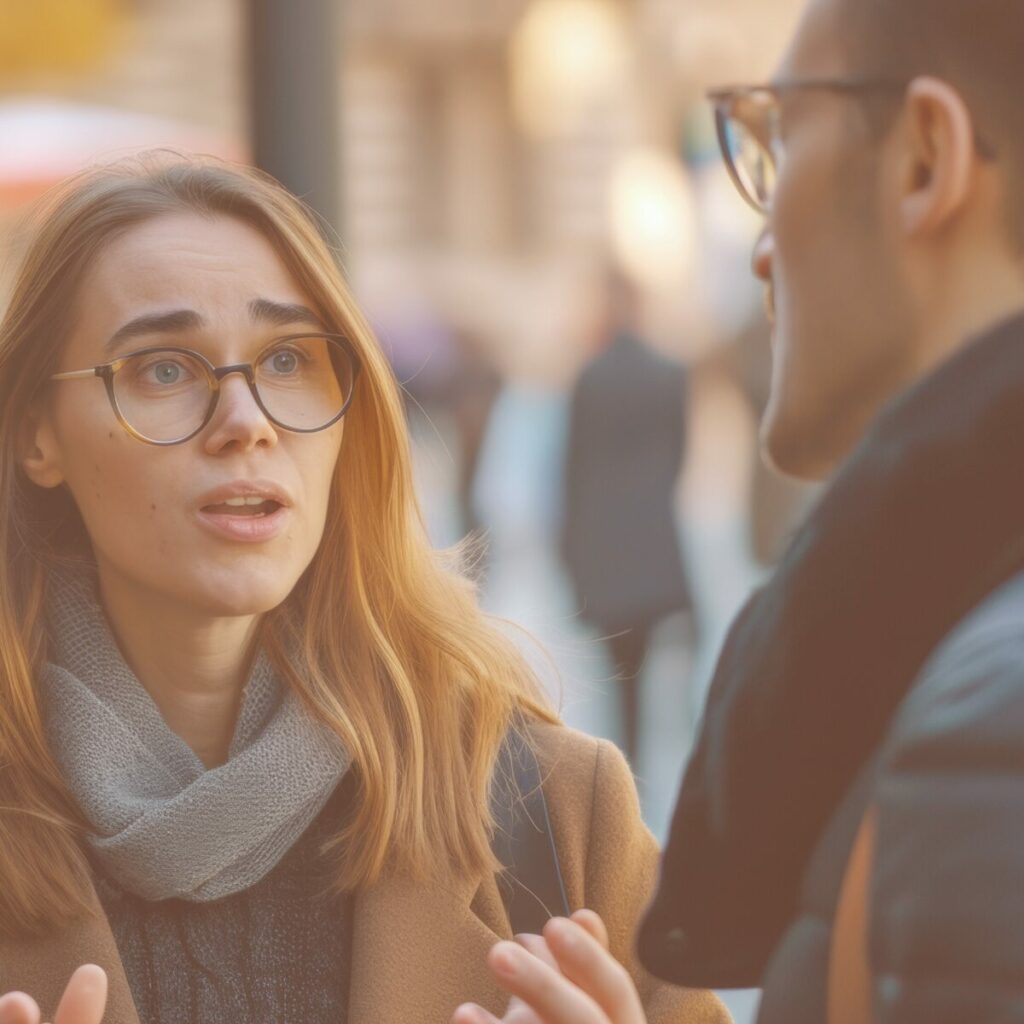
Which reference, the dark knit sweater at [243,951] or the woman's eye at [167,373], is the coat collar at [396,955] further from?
the woman's eye at [167,373]

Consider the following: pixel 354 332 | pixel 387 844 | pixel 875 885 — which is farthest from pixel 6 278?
pixel 875 885

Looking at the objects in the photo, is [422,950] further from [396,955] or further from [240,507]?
[240,507]

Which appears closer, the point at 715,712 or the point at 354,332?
the point at 715,712

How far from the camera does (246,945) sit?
2.47 meters

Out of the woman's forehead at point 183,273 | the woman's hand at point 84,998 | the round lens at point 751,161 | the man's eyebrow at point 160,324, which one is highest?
the round lens at point 751,161

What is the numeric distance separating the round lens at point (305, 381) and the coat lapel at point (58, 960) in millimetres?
693

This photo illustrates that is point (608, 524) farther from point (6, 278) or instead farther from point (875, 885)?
point (875, 885)

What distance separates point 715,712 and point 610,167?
24272mm

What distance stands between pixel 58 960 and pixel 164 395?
744mm

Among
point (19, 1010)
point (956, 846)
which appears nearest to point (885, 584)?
point (956, 846)

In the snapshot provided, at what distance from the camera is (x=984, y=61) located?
156 cm

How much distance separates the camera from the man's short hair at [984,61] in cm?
155

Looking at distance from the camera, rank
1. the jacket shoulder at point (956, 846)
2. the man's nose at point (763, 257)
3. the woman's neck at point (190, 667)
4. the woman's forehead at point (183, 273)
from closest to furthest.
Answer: the jacket shoulder at point (956, 846), the man's nose at point (763, 257), the woman's forehead at point (183, 273), the woman's neck at point (190, 667)

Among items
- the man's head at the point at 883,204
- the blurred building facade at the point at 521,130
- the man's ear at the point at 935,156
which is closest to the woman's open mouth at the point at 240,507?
the man's head at the point at 883,204
